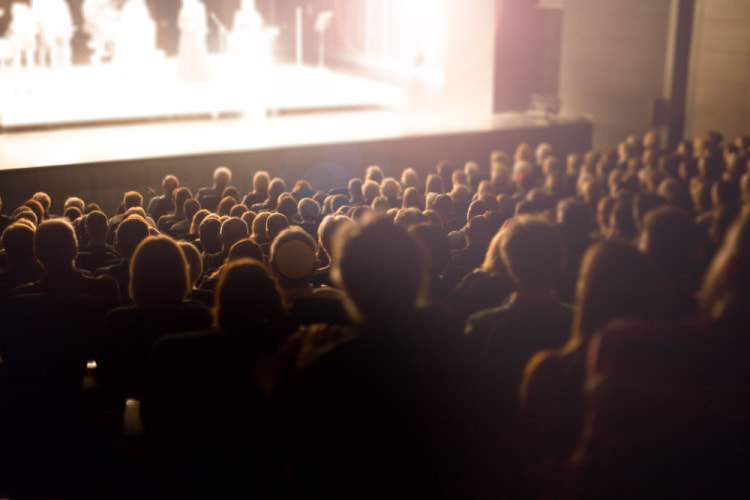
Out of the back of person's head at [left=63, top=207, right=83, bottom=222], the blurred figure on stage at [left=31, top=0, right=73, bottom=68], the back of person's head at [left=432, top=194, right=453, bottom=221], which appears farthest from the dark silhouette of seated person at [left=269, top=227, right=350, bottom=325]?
the blurred figure on stage at [left=31, top=0, right=73, bottom=68]

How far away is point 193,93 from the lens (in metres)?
12.3

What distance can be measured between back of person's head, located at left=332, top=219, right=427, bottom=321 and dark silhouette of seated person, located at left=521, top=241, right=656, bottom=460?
1.23ft

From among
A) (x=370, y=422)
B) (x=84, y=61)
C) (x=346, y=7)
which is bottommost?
(x=370, y=422)

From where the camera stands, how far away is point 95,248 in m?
4.55

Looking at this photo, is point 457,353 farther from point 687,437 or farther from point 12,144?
point 12,144

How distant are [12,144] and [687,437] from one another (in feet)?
31.4

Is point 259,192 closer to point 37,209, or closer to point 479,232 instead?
point 37,209

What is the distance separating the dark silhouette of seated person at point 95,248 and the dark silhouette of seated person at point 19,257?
0.71 m

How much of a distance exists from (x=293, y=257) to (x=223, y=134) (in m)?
7.52

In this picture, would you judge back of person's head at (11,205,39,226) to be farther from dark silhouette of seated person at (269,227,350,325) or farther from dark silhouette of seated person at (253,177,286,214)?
dark silhouette of seated person at (269,227,350,325)

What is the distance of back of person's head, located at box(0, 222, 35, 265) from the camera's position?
365cm

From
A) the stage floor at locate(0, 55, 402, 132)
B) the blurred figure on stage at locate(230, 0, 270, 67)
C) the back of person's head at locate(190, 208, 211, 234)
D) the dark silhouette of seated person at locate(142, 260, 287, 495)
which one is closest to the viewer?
the dark silhouette of seated person at locate(142, 260, 287, 495)

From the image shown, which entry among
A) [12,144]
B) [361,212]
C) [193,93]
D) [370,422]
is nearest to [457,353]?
[370,422]

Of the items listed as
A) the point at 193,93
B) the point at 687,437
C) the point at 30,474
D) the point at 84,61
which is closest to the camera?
the point at 687,437
